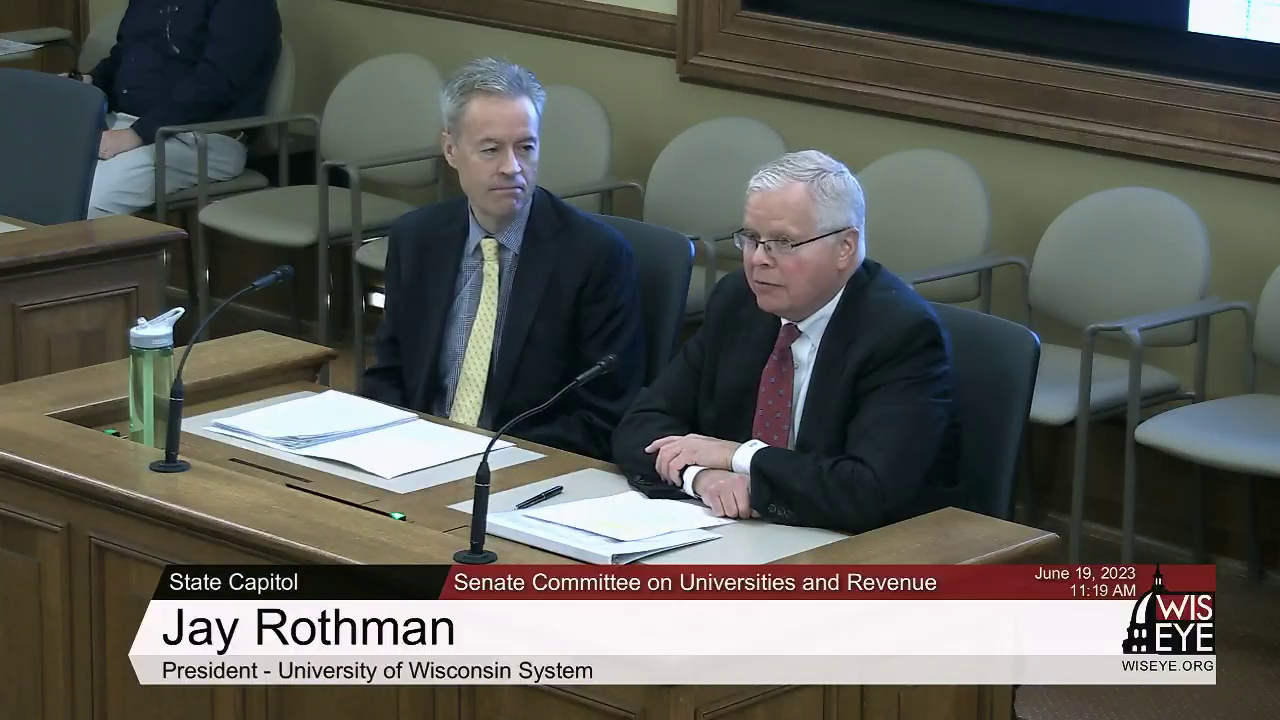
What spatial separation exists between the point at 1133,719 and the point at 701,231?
204 centimetres

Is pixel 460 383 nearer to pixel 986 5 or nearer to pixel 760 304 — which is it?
pixel 760 304

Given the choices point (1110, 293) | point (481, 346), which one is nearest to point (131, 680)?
point (481, 346)

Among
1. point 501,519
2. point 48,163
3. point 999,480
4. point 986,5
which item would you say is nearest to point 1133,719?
point 999,480

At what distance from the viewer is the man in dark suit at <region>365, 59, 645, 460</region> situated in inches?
135

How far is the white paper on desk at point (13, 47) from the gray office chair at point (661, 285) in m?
3.54

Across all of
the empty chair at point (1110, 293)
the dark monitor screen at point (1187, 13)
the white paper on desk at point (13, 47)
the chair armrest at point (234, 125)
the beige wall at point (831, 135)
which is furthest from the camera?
the white paper on desk at point (13, 47)

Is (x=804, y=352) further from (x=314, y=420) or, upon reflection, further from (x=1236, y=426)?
(x=1236, y=426)

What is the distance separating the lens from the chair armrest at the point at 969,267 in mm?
4281

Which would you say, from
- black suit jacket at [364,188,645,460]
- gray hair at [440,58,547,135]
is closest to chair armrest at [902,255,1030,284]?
black suit jacket at [364,188,645,460]

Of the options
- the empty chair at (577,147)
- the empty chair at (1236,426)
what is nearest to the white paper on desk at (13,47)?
the empty chair at (577,147)

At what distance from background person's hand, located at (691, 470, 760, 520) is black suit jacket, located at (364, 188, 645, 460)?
648 millimetres

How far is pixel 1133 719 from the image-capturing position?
3.54 metres

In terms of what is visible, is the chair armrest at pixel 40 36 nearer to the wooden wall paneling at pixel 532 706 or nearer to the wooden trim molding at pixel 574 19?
the wooden trim molding at pixel 574 19

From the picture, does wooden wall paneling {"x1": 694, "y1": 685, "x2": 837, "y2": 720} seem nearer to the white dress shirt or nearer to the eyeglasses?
the white dress shirt
